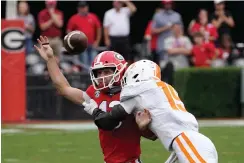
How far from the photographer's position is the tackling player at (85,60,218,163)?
6.15 m

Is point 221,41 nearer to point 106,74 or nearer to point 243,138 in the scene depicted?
point 243,138

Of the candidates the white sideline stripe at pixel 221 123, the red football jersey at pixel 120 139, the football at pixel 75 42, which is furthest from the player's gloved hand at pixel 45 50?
the white sideline stripe at pixel 221 123

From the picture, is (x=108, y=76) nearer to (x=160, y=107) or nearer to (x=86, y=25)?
(x=160, y=107)

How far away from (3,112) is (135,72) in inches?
344

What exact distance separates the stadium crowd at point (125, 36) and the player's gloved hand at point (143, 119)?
956cm

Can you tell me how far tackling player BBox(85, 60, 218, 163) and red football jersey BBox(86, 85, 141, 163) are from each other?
0.75ft

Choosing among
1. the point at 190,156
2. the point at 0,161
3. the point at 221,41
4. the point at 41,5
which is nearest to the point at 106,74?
the point at 190,156

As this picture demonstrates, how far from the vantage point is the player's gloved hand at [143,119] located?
20.4 ft

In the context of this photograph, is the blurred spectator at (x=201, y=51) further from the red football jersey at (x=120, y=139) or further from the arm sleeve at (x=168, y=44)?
the red football jersey at (x=120, y=139)

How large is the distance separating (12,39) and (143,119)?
8824 millimetres

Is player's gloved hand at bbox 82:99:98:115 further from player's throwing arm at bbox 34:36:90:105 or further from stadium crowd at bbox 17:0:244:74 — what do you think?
stadium crowd at bbox 17:0:244:74

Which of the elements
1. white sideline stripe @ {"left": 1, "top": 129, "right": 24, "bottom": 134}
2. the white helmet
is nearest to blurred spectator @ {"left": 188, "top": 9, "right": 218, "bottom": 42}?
white sideline stripe @ {"left": 1, "top": 129, "right": 24, "bottom": 134}

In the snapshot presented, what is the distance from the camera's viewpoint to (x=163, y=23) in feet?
55.5

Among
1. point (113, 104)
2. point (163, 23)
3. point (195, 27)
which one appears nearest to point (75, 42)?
point (113, 104)
